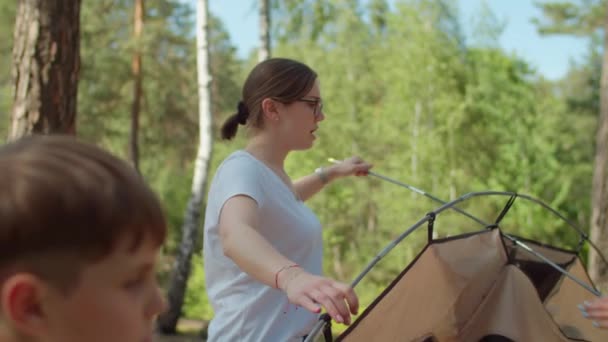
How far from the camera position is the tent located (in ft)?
5.80

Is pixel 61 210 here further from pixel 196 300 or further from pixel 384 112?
pixel 384 112

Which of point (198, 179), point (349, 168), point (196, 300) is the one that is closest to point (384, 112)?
point (196, 300)

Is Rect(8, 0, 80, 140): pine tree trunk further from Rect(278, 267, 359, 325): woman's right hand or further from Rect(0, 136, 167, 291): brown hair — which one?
Rect(0, 136, 167, 291): brown hair

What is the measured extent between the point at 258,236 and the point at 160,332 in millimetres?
9173

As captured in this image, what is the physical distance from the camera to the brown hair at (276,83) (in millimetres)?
1814

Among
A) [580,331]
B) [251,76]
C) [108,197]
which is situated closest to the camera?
[108,197]

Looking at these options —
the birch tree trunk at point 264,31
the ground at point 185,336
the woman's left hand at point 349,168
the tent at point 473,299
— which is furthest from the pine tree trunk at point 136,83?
the tent at point 473,299

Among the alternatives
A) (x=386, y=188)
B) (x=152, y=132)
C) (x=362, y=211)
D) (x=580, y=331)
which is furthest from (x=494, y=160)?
(x=580, y=331)

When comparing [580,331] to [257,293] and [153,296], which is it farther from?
[153,296]

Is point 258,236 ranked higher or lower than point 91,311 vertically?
lower

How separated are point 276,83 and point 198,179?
810 cm

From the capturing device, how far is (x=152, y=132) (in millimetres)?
16172

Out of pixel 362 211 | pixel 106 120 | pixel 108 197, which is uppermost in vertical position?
pixel 108 197

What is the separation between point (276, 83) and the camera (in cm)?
182
